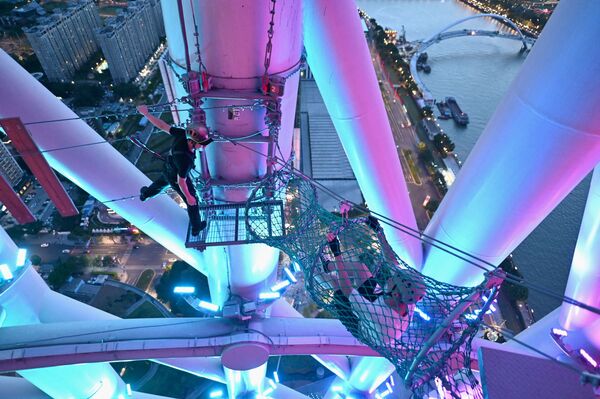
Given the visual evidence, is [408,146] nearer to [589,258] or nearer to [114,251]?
[114,251]

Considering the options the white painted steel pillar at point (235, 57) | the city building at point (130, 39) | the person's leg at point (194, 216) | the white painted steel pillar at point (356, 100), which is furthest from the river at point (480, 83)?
the city building at point (130, 39)

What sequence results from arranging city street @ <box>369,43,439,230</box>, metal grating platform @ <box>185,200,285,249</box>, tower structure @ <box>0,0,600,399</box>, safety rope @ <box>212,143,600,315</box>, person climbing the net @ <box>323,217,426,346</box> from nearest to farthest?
safety rope @ <box>212,143,600,315</box> → tower structure @ <box>0,0,600,399</box> → person climbing the net @ <box>323,217,426,346</box> → metal grating platform @ <box>185,200,285,249</box> → city street @ <box>369,43,439,230</box>

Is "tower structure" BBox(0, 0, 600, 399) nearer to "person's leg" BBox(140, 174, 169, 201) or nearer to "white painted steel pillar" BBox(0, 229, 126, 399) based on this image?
"white painted steel pillar" BBox(0, 229, 126, 399)

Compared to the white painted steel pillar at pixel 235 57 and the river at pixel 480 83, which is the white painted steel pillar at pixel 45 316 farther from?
the river at pixel 480 83

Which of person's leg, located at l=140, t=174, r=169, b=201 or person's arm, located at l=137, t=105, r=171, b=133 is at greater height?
person's arm, located at l=137, t=105, r=171, b=133

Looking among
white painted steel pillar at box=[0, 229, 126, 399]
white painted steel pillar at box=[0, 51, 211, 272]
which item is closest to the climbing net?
white painted steel pillar at box=[0, 51, 211, 272]

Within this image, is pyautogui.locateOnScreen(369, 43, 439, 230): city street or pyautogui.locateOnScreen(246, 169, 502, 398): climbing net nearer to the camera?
pyautogui.locateOnScreen(246, 169, 502, 398): climbing net

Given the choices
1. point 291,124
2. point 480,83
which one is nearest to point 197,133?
point 291,124
